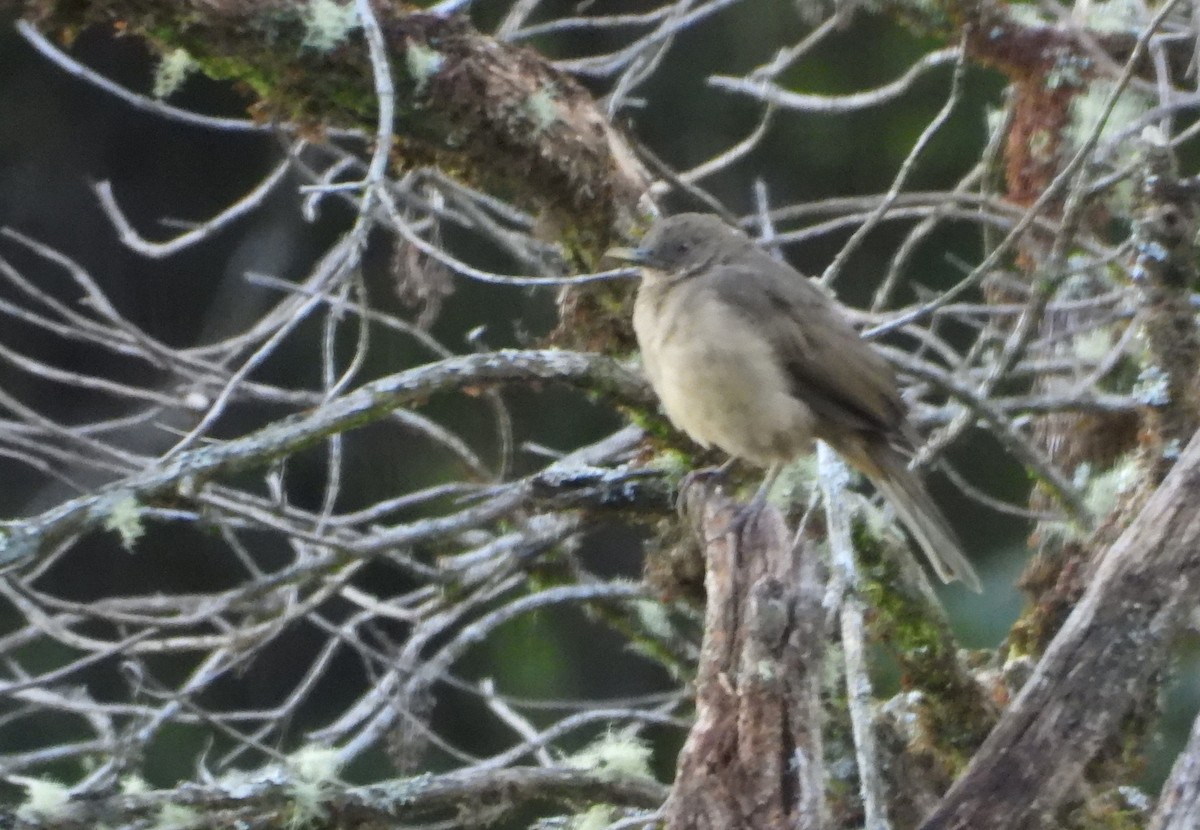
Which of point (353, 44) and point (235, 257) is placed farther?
point (235, 257)

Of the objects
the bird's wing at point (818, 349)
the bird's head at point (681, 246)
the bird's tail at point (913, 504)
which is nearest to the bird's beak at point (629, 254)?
the bird's head at point (681, 246)

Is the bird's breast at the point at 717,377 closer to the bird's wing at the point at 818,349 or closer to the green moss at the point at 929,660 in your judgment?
the bird's wing at the point at 818,349

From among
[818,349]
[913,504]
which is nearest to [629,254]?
[818,349]

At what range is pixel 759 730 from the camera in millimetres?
2580

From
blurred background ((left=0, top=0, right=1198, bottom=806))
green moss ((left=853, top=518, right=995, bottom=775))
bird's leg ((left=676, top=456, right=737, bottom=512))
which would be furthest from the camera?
blurred background ((left=0, top=0, right=1198, bottom=806))

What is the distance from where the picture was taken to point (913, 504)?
415 centimetres

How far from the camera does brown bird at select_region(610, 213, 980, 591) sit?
396cm

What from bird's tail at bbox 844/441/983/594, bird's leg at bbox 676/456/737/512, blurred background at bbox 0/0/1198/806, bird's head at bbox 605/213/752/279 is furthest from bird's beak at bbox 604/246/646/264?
blurred background at bbox 0/0/1198/806

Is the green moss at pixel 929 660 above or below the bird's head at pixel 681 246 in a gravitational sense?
below

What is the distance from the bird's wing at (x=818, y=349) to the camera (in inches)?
159

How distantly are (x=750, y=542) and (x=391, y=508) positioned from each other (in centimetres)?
120

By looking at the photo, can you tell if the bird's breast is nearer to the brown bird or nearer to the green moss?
the brown bird

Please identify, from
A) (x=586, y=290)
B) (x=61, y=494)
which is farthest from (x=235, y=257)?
(x=586, y=290)

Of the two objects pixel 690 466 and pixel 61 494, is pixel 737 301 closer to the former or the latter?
pixel 690 466
